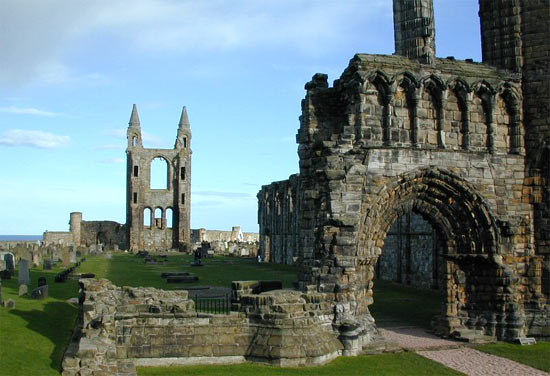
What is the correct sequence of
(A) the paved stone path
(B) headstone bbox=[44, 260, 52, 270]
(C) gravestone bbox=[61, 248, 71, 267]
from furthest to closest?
1. (C) gravestone bbox=[61, 248, 71, 267]
2. (B) headstone bbox=[44, 260, 52, 270]
3. (A) the paved stone path

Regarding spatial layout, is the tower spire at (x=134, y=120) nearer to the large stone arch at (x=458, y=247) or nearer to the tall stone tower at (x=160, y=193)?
the tall stone tower at (x=160, y=193)

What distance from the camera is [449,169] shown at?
51.5ft

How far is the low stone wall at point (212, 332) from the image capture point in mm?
12695

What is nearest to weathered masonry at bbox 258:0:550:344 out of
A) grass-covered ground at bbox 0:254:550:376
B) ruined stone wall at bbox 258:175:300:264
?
grass-covered ground at bbox 0:254:550:376

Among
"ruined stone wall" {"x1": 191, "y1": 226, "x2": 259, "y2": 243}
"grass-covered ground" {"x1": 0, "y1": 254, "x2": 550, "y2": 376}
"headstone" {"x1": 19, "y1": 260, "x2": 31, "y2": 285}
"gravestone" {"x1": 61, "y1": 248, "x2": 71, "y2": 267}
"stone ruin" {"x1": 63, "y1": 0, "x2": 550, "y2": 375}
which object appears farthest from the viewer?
"ruined stone wall" {"x1": 191, "y1": 226, "x2": 259, "y2": 243}

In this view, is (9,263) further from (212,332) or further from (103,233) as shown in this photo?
(103,233)

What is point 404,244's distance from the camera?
3144 cm

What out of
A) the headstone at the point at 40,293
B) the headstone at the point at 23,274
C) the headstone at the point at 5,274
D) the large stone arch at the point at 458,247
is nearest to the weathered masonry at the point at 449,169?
the large stone arch at the point at 458,247

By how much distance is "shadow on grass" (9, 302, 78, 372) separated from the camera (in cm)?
1296

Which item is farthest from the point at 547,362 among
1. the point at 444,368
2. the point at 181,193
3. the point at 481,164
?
the point at 181,193

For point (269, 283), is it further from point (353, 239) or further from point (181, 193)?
point (181, 193)

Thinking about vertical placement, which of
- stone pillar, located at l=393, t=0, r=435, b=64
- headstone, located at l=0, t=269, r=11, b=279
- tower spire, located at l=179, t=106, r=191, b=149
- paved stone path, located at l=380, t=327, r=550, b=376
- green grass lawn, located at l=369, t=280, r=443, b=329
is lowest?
paved stone path, located at l=380, t=327, r=550, b=376

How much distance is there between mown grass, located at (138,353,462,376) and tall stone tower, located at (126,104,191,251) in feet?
207

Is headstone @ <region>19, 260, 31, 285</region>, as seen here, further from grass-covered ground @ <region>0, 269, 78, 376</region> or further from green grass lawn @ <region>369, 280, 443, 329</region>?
green grass lawn @ <region>369, 280, 443, 329</region>
